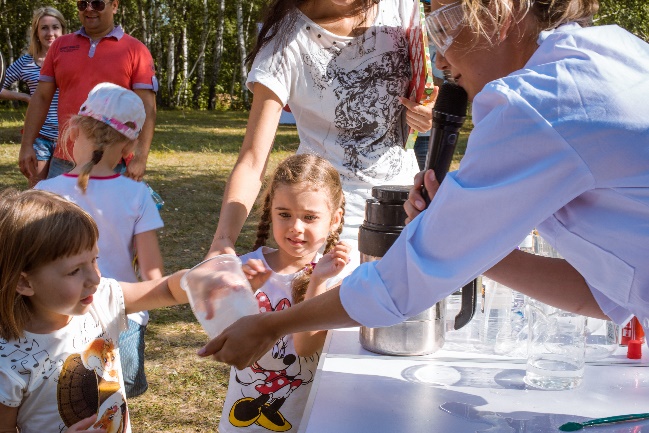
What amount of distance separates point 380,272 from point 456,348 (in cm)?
72

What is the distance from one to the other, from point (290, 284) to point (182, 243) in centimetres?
462

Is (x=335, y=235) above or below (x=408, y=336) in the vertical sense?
above

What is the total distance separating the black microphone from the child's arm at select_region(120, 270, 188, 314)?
774 millimetres

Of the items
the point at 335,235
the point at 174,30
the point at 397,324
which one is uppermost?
the point at 174,30

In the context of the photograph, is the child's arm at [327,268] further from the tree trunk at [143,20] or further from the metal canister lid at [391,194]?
the tree trunk at [143,20]

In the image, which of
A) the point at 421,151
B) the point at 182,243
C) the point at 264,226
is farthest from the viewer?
the point at 182,243

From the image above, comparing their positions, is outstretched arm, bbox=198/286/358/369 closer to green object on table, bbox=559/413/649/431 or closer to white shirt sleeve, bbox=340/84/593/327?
white shirt sleeve, bbox=340/84/593/327

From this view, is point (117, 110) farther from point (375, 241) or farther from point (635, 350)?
point (635, 350)

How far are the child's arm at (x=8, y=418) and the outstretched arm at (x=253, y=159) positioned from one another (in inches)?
27.8

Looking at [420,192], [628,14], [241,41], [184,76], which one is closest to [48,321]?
[420,192]

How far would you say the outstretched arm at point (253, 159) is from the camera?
7.26 feet

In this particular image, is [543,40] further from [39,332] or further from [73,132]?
[73,132]

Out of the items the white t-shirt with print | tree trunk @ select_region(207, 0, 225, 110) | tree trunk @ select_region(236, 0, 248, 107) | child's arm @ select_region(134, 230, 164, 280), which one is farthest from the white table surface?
tree trunk @ select_region(207, 0, 225, 110)

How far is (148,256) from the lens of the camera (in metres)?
2.95
